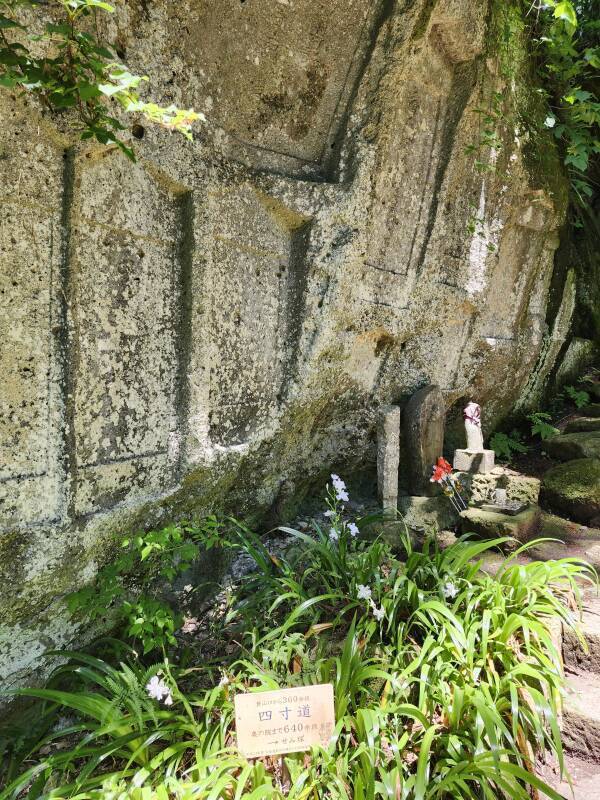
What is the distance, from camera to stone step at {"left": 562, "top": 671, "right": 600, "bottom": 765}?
195 centimetres

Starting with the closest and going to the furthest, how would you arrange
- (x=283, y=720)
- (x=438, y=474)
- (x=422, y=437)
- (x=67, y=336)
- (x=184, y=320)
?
1. (x=283, y=720)
2. (x=67, y=336)
3. (x=184, y=320)
4. (x=438, y=474)
5. (x=422, y=437)

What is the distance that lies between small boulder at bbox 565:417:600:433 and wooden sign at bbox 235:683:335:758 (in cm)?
350

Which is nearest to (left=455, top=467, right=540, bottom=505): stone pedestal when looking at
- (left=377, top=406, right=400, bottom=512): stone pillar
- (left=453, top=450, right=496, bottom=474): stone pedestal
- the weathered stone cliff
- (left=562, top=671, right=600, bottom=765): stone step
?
(left=453, top=450, right=496, bottom=474): stone pedestal

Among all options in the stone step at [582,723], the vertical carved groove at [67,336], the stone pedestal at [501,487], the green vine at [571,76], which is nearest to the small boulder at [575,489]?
the stone pedestal at [501,487]

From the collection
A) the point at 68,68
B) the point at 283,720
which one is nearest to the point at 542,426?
the point at 283,720

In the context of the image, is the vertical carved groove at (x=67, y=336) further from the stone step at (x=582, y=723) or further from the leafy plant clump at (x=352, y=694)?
the stone step at (x=582, y=723)

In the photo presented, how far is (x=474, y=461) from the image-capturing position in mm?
3705

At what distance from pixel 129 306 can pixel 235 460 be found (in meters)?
0.93

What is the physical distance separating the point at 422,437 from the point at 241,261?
1.63 m

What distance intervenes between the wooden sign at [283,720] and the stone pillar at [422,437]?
1956 millimetres

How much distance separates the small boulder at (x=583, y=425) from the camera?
433cm

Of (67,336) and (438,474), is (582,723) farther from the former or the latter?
(67,336)

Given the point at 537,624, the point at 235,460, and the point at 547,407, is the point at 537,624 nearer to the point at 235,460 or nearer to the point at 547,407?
the point at 235,460

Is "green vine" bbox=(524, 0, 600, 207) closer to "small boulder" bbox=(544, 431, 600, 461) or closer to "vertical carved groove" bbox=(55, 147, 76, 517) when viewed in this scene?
"small boulder" bbox=(544, 431, 600, 461)
